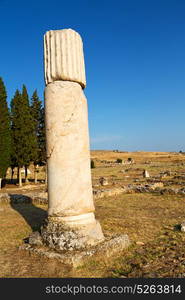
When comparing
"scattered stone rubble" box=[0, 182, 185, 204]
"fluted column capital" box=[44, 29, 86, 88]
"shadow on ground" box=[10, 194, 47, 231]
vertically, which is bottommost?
"shadow on ground" box=[10, 194, 47, 231]


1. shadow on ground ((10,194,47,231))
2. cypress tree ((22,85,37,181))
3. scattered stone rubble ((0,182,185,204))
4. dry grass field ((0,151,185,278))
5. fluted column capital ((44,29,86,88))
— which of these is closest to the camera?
dry grass field ((0,151,185,278))

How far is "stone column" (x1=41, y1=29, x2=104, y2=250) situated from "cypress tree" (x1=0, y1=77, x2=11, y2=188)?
801 inches

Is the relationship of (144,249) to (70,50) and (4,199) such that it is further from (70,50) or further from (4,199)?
(4,199)

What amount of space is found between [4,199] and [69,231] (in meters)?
10.1

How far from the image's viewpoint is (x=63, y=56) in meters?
6.26

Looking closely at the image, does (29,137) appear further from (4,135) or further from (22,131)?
(4,135)

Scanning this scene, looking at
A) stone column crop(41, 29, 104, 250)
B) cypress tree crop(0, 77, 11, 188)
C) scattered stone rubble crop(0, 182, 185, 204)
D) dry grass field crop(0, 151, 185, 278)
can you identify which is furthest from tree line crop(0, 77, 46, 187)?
stone column crop(41, 29, 104, 250)

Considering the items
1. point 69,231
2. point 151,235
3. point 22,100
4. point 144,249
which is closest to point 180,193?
point 151,235

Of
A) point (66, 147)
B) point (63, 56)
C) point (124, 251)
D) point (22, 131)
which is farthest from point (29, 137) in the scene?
point (124, 251)

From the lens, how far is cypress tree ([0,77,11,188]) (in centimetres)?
2523

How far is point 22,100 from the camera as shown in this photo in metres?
30.3

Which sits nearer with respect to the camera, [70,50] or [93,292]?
[93,292]

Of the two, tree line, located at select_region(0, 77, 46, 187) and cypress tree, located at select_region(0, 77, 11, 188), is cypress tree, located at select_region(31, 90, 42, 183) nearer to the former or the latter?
tree line, located at select_region(0, 77, 46, 187)

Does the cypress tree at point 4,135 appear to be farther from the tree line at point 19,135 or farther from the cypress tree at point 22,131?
the cypress tree at point 22,131
